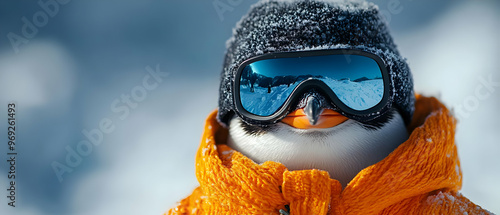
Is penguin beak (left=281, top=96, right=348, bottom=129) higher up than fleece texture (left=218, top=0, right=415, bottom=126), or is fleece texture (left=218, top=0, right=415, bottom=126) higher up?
fleece texture (left=218, top=0, right=415, bottom=126)

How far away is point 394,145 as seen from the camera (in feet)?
3.06

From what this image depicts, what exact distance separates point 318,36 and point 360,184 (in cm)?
35

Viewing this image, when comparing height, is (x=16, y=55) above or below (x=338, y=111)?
above

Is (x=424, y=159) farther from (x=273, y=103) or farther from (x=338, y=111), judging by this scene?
(x=273, y=103)

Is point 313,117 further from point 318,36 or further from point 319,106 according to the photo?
point 318,36

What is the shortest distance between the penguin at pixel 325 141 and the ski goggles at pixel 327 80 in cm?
2

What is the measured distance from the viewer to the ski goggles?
2.90ft

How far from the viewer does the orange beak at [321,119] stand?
0.86 metres

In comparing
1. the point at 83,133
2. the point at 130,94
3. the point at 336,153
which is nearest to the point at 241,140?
the point at 336,153

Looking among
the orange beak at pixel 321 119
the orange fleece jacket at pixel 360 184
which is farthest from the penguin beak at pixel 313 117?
the orange fleece jacket at pixel 360 184

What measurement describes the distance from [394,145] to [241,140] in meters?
0.36

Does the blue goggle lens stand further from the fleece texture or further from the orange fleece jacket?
the orange fleece jacket

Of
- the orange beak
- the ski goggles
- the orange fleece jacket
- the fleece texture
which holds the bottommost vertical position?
the orange fleece jacket

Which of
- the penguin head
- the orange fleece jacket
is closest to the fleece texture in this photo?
the penguin head
